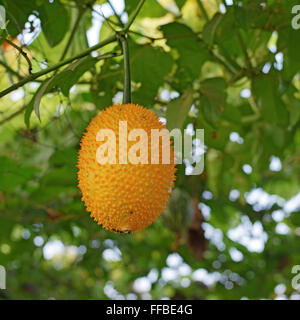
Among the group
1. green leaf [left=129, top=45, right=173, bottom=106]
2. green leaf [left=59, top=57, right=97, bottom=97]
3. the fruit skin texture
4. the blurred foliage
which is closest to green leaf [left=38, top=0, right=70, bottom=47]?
the blurred foliage

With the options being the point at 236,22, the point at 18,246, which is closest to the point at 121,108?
the point at 236,22

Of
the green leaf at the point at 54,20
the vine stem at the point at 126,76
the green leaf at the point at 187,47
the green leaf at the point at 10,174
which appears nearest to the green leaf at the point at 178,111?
the green leaf at the point at 187,47

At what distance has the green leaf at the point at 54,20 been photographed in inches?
62.1

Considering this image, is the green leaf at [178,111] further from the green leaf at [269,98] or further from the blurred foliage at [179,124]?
the green leaf at [269,98]

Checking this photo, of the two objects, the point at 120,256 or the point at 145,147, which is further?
the point at 120,256

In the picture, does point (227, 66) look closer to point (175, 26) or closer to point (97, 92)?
point (175, 26)

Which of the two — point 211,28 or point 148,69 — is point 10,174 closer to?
point 148,69

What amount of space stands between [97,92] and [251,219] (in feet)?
6.76

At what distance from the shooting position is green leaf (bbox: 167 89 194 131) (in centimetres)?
148

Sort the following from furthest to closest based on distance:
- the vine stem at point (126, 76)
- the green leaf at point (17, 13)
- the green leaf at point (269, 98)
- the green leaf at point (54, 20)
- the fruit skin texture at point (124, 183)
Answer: the green leaf at point (269, 98) < the green leaf at point (54, 20) < the green leaf at point (17, 13) < the vine stem at point (126, 76) < the fruit skin texture at point (124, 183)

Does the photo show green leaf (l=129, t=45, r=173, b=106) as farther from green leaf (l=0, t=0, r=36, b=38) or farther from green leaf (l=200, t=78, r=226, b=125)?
green leaf (l=0, t=0, r=36, b=38)

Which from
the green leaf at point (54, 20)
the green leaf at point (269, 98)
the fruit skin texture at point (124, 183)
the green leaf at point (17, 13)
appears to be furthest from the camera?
the green leaf at point (269, 98)

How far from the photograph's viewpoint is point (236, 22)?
4.90 ft

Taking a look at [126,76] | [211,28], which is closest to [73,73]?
[126,76]
